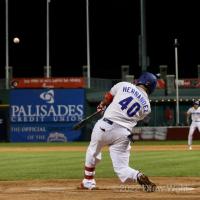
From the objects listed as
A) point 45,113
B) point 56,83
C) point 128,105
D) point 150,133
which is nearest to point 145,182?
point 128,105

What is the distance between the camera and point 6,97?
43.8 m

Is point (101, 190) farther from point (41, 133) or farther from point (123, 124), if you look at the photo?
point (41, 133)

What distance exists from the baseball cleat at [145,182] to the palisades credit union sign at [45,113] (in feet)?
83.9

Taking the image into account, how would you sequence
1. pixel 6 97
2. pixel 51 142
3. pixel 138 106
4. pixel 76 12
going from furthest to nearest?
pixel 76 12
pixel 6 97
pixel 51 142
pixel 138 106

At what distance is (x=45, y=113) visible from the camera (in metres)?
35.3

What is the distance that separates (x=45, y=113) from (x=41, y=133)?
3.82ft

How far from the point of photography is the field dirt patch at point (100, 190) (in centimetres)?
902

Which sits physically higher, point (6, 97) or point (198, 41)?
point (198, 41)

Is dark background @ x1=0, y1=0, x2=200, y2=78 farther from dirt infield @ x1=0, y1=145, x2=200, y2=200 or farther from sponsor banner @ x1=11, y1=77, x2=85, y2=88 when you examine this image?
dirt infield @ x1=0, y1=145, x2=200, y2=200

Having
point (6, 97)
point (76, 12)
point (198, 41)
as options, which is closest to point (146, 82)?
point (6, 97)

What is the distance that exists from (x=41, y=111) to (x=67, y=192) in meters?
25.7

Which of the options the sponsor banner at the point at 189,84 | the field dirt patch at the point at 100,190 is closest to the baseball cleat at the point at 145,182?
the field dirt patch at the point at 100,190

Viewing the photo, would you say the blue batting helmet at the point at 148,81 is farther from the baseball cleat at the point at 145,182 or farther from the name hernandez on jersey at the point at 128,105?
the baseball cleat at the point at 145,182

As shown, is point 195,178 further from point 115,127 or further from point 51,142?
point 51,142
